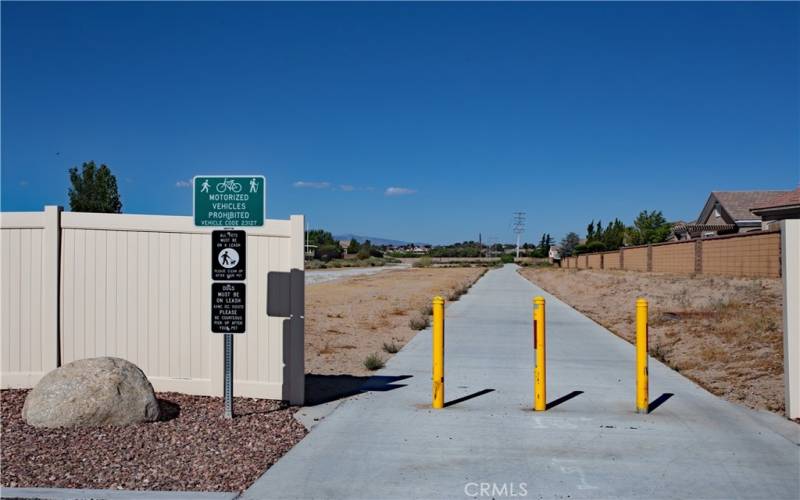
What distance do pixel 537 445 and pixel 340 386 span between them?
3.62m

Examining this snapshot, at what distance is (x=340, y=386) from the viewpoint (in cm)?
952

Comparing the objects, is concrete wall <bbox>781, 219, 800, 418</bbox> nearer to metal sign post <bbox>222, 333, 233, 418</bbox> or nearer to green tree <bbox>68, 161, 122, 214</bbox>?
metal sign post <bbox>222, 333, 233, 418</bbox>

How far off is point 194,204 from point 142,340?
206 centimetres

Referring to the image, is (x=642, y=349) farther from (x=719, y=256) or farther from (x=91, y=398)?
(x=719, y=256)

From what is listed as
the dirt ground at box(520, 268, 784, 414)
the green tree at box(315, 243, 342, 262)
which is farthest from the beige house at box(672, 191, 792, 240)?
the green tree at box(315, 243, 342, 262)

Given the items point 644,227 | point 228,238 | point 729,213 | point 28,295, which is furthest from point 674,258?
point 644,227

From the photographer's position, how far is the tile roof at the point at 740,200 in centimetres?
5159

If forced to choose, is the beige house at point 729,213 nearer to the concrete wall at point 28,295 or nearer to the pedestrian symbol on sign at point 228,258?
the pedestrian symbol on sign at point 228,258

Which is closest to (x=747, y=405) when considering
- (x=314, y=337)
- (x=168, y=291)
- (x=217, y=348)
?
(x=217, y=348)

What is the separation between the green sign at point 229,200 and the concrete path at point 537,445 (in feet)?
7.61

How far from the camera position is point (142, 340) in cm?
837

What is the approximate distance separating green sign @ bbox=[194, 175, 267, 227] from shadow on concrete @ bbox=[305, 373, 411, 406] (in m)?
2.42

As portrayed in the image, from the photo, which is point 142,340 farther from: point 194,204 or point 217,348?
point 194,204

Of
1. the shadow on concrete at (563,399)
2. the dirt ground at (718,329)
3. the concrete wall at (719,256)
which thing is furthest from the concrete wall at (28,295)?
the concrete wall at (719,256)
